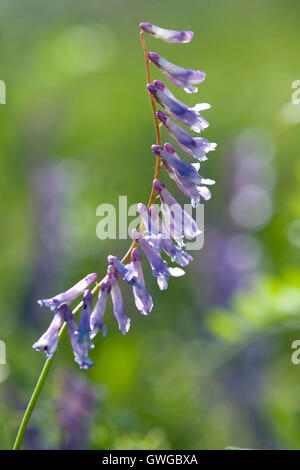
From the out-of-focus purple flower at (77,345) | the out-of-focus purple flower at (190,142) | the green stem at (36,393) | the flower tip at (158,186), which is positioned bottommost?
the green stem at (36,393)

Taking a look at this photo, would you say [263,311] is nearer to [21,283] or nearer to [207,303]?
[207,303]

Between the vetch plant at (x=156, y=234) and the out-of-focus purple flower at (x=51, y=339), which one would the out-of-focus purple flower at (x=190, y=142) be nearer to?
the vetch plant at (x=156, y=234)

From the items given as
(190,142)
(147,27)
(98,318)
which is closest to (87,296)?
(98,318)

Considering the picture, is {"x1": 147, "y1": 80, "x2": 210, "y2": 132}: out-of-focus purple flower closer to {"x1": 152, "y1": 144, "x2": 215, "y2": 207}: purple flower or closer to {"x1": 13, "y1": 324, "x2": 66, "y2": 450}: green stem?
{"x1": 152, "y1": 144, "x2": 215, "y2": 207}: purple flower

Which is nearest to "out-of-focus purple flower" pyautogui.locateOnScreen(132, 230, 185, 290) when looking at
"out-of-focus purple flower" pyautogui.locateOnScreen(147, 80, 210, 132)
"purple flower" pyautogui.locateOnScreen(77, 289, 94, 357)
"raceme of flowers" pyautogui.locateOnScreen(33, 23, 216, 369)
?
"raceme of flowers" pyautogui.locateOnScreen(33, 23, 216, 369)

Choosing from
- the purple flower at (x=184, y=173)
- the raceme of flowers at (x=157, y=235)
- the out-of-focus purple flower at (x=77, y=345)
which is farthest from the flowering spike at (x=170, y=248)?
the out-of-focus purple flower at (x=77, y=345)

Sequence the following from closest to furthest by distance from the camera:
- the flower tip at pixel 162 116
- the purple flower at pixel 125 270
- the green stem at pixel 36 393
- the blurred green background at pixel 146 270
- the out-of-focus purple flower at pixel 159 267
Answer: the green stem at pixel 36 393 → the purple flower at pixel 125 270 → the out-of-focus purple flower at pixel 159 267 → the flower tip at pixel 162 116 → the blurred green background at pixel 146 270
